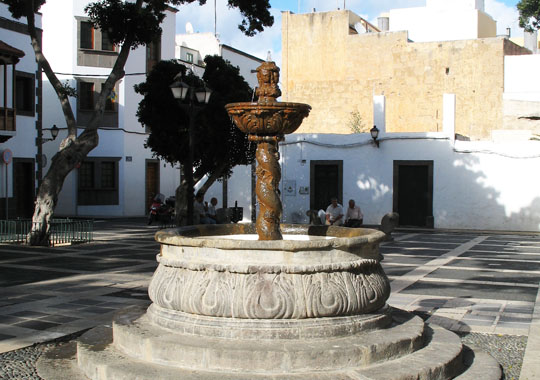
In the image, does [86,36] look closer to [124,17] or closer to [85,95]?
[85,95]

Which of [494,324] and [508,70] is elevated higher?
[508,70]

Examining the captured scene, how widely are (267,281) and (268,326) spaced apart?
1.19 feet

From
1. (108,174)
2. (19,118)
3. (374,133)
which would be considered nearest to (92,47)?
(108,174)

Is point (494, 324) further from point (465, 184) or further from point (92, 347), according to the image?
point (465, 184)

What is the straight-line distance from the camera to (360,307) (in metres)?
5.63

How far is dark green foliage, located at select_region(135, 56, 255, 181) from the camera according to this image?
19141 mm

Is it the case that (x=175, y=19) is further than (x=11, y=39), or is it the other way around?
(x=175, y=19)

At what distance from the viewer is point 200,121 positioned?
1894 centimetres

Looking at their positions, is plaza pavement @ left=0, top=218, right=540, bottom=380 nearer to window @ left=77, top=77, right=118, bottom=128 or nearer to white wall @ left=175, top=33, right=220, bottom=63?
window @ left=77, top=77, right=118, bottom=128

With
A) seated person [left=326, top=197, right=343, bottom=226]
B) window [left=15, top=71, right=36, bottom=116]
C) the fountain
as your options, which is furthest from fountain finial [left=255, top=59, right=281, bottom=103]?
window [left=15, top=71, right=36, bottom=116]

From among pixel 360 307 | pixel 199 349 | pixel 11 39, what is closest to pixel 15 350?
pixel 199 349

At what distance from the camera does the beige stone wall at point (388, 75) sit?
3081 centimetres

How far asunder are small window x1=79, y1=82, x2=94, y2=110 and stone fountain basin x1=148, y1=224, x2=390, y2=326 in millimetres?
24634

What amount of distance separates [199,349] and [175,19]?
96.9 feet
